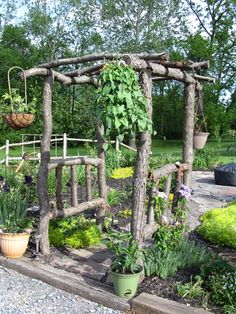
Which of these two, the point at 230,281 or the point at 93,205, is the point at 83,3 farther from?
the point at 230,281

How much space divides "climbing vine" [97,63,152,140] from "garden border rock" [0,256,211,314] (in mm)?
1407

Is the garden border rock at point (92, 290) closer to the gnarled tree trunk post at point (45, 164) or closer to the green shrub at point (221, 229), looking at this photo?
the gnarled tree trunk post at point (45, 164)

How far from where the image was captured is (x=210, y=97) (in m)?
25.1

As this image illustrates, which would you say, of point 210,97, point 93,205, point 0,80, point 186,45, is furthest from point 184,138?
point 0,80

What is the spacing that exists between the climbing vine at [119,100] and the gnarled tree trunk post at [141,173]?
1.52 ft

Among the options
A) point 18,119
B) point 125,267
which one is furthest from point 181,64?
point 125,267

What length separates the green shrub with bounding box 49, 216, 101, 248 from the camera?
500 centimetres

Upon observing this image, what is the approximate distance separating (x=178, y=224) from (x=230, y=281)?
106 centimetres

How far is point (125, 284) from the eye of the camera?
3.48 metres

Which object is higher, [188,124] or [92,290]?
[188,124]

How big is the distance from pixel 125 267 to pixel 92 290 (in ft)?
1.36

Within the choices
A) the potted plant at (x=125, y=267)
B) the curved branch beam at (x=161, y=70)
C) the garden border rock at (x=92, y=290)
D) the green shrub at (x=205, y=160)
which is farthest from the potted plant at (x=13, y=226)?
the green shrub at (x=205, y=160)

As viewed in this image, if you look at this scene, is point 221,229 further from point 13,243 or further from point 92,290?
point 13,243

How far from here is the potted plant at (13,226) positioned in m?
4.48
